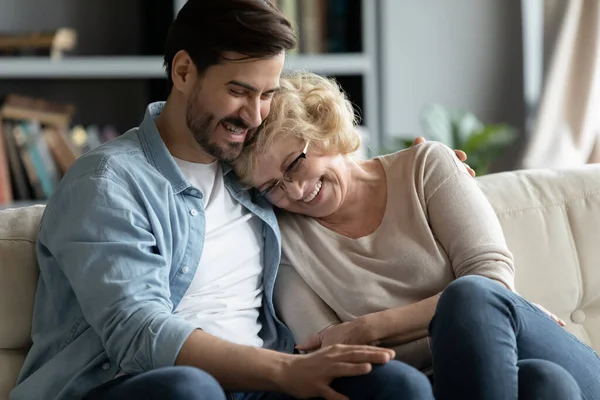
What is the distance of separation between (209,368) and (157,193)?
34 cm

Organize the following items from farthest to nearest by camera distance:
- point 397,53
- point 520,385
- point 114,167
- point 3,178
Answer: point 397,53
point 3,178
point 114,167
point 520,385

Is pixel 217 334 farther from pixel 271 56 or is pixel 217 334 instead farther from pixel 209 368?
pixel 271 56

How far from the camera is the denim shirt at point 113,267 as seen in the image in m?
1.55

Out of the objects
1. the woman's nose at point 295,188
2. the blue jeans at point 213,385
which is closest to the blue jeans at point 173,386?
the blue jeans at point 213,385

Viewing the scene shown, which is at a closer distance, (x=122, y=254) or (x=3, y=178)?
(x=122, y=254)

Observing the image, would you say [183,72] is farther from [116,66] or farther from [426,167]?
[116,66]

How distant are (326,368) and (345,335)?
24 cm

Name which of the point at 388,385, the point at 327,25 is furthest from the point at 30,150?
the point at 388,385

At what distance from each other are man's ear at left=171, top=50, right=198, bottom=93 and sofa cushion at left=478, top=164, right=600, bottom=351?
2.28ft

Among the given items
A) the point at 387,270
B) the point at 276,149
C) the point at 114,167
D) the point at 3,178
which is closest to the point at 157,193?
the point at 114,167

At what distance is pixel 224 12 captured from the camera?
169cm

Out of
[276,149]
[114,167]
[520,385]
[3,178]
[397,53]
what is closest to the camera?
[520,385]

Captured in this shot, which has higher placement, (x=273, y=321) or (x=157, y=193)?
(x=157, y=193)

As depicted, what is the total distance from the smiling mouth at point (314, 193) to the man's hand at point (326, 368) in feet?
1.34
